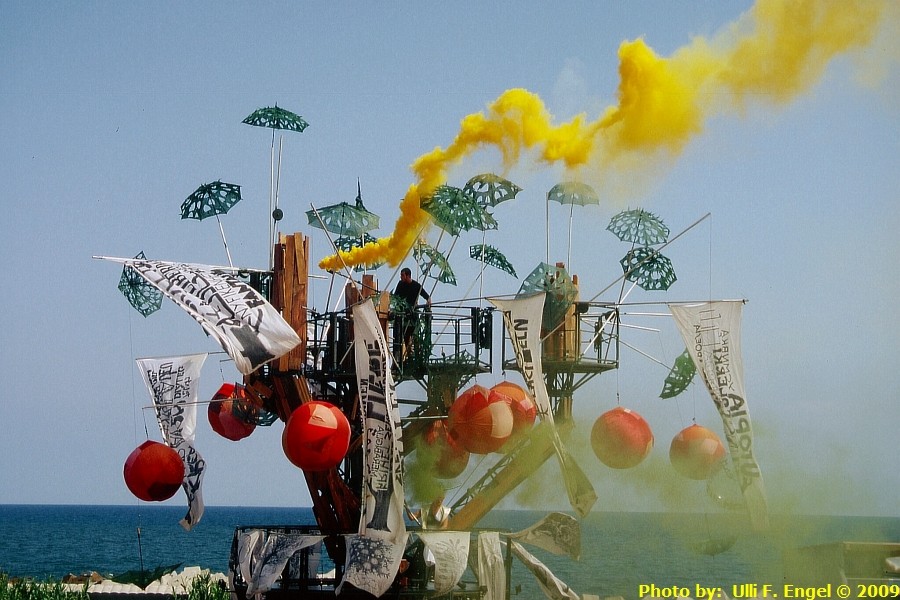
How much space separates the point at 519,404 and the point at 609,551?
76201 millimetres

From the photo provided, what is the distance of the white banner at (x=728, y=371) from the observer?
27.0 metres

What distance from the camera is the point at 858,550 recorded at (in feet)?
96.8

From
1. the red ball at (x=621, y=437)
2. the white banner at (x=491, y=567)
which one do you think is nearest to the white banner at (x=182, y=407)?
the white banner at (x=491, y=567)

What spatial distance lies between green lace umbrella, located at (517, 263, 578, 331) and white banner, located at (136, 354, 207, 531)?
26.2 ft

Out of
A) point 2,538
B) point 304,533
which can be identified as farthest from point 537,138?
point 2,538

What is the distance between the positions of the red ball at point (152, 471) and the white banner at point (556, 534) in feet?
25.4

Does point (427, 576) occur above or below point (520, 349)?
below

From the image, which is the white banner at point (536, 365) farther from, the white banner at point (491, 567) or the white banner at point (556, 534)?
the white banner at point (491, 567)

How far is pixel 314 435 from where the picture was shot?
2750cm

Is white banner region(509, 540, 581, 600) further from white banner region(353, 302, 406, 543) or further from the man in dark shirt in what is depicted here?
the man in dark shirt

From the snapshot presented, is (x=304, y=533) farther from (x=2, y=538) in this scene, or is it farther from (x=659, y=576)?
(x=2, y=538)

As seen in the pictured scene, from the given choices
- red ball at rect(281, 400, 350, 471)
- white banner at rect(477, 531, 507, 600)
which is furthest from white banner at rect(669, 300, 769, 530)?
red ball at rect(281, 400, 350, 471)

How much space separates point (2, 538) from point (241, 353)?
121 meters

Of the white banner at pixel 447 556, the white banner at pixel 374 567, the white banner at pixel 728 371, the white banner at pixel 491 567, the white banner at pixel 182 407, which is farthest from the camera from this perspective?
the white banner at pixel 182 407
